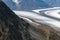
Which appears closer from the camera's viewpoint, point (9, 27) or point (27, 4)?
point (9, 27)

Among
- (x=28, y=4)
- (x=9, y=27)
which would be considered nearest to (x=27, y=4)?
(x=28, y=4)

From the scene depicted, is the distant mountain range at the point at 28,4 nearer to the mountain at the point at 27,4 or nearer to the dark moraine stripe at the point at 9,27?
the mountain at the point at 27,4

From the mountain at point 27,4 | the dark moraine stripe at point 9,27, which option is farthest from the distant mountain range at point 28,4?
the dark moraine stripe at point 9,27

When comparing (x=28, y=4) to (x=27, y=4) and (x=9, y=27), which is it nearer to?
(x=27, y=4)

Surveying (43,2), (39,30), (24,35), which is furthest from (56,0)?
(24,35)

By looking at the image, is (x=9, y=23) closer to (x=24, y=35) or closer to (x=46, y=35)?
(x=24, y=35)

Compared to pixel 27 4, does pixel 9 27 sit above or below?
below
